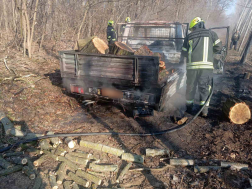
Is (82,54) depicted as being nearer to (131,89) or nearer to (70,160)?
(131,89)

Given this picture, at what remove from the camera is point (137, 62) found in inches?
144

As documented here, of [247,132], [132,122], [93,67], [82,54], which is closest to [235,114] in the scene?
[247,132]

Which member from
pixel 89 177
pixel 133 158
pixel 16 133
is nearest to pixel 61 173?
pixel 89 177

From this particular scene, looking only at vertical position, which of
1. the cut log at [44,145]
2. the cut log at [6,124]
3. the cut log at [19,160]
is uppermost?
Answer: the cut log at [6,124]

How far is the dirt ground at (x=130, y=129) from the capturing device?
8.02 ft

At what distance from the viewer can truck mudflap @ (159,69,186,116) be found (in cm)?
391

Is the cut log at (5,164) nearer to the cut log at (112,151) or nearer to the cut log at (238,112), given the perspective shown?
the cut log at (112,151)

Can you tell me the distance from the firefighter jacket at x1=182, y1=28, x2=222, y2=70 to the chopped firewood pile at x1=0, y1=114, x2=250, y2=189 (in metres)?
2.19

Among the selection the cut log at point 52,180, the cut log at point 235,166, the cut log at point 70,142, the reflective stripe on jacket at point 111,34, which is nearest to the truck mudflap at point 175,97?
the cut log at point 235,166

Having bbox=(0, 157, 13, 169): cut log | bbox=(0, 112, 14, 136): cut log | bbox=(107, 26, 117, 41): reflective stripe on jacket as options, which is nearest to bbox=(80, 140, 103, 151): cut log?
bbox=(0, 157, 13, 169): cut log

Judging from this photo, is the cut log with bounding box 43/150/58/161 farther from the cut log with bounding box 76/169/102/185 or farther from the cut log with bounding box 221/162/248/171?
the cut log with bounding box 221/162/248/171

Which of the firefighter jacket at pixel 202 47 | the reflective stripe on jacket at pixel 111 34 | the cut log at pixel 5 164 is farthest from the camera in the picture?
the reflective stripe on jacket at pixel 111 34

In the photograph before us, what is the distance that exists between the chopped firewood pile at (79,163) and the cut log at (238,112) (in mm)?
1338

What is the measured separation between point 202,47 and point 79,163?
3492 mm
